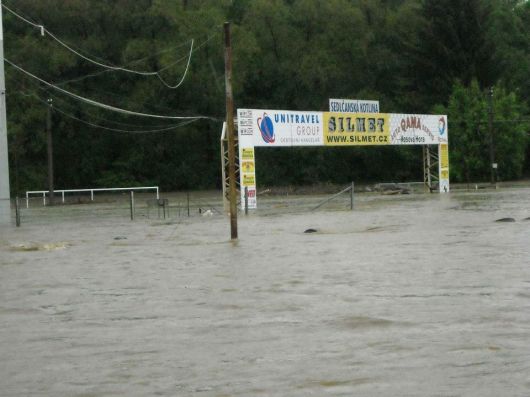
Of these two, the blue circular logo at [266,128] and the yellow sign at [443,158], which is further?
the yellow sign at [443,158]

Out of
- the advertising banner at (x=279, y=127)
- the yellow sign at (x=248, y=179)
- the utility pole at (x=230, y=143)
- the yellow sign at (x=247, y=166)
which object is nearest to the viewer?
the utility pole at (x=230, y=143)

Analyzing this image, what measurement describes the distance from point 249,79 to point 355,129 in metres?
32.5

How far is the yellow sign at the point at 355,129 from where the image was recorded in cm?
4819

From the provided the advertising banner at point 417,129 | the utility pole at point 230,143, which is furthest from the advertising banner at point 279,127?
the utility pole at point 230,143

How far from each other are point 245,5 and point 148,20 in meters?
11.4

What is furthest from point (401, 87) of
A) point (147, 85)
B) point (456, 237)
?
point (456, 237)

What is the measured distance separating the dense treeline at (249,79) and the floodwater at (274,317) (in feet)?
170

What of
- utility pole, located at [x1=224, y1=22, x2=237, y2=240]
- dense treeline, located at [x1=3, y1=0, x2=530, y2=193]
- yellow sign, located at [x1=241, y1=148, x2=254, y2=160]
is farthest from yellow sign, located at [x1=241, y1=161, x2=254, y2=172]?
dense treeline, located at [x1=3, y1=0, x2=530, y2=193]

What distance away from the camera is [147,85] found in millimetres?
76125

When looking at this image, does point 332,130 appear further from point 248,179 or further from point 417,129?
point 417,129

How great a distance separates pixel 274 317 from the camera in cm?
1164

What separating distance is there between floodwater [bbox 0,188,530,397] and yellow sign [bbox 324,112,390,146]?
78.5 feet

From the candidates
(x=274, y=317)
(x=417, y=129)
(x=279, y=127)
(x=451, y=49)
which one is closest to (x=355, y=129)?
(x=417, y=129)

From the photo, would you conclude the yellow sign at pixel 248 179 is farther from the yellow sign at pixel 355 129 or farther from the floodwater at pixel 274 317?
the floodwater at pixel 274 317
